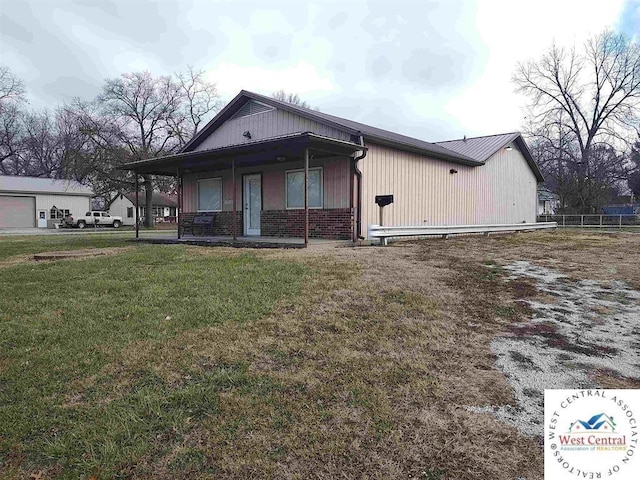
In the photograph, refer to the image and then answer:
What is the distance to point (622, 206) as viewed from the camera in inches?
1419

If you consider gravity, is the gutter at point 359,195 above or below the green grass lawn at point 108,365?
above

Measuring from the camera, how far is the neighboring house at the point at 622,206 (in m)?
34.7

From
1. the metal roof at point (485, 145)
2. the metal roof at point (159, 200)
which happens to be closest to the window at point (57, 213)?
the metal roof at point (159, 200)

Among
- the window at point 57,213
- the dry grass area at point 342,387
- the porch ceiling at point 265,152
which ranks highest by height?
the porch ceiling at point 265,152

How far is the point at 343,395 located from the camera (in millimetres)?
2732

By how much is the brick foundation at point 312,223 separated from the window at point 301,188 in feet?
0.77

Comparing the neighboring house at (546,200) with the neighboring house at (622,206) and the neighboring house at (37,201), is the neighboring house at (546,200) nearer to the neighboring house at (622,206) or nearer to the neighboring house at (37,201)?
the neighboring house at (622,206)

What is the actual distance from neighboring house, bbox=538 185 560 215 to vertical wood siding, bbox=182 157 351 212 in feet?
122

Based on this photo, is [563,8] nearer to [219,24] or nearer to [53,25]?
[219,24]

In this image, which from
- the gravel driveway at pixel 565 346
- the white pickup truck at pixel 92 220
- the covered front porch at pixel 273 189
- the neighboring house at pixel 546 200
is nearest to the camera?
the gravel driveway at pixel 565 346

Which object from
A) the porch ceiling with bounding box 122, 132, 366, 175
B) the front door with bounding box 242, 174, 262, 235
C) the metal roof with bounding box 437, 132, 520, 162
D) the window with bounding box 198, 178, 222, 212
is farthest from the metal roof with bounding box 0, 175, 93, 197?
the metal roof with bounding box 437, 132, 520, 162

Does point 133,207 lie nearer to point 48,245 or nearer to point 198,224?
point 198,224

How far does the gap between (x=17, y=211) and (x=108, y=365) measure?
41.0 metres

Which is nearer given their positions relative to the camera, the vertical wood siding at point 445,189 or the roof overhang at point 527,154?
the vertical wood siding at point 445,189
